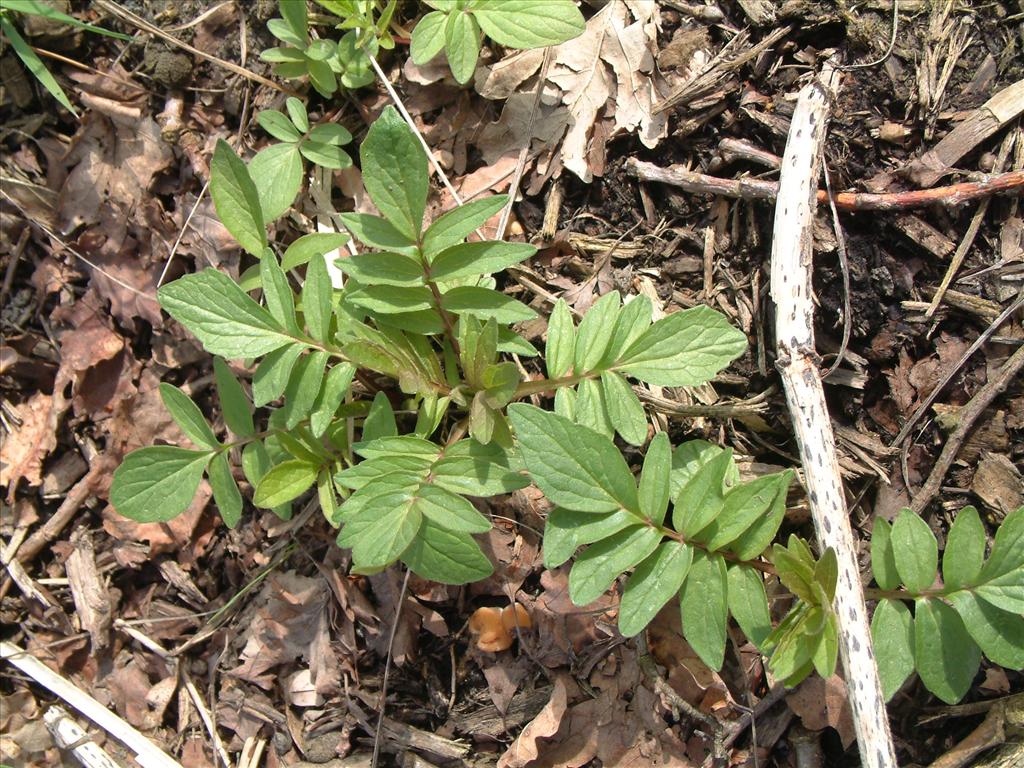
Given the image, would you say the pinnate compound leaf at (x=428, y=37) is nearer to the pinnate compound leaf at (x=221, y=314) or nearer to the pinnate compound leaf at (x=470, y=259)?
the pinnate compound leaf at (x=470, y=259)

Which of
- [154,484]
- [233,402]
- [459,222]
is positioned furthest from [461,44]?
[154,484]

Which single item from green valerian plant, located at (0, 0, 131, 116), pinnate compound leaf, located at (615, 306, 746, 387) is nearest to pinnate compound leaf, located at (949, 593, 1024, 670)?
pinnate compound leaf, located at (615, 306, 746, 387)

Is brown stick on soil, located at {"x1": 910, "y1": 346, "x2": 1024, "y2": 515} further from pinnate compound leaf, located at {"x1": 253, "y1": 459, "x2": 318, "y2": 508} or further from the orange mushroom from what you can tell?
pinnate compound leaf, located at {"x1": 253, "y1": 459, "x2": 318, "y2": 508}

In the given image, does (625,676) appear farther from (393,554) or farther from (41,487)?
(41,487)

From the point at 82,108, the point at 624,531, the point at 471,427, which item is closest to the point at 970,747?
the point at 624,531

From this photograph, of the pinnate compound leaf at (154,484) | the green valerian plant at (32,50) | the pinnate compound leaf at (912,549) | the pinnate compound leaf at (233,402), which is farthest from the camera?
the green valerian plant at (32,50)

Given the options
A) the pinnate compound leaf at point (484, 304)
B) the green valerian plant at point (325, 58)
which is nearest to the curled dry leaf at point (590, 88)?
the green valerian plant at point (325, 58)

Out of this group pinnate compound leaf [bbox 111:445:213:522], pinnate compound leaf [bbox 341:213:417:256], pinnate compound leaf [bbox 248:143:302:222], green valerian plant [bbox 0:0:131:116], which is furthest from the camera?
green valerian plant [bbox 0:0:131:116]
